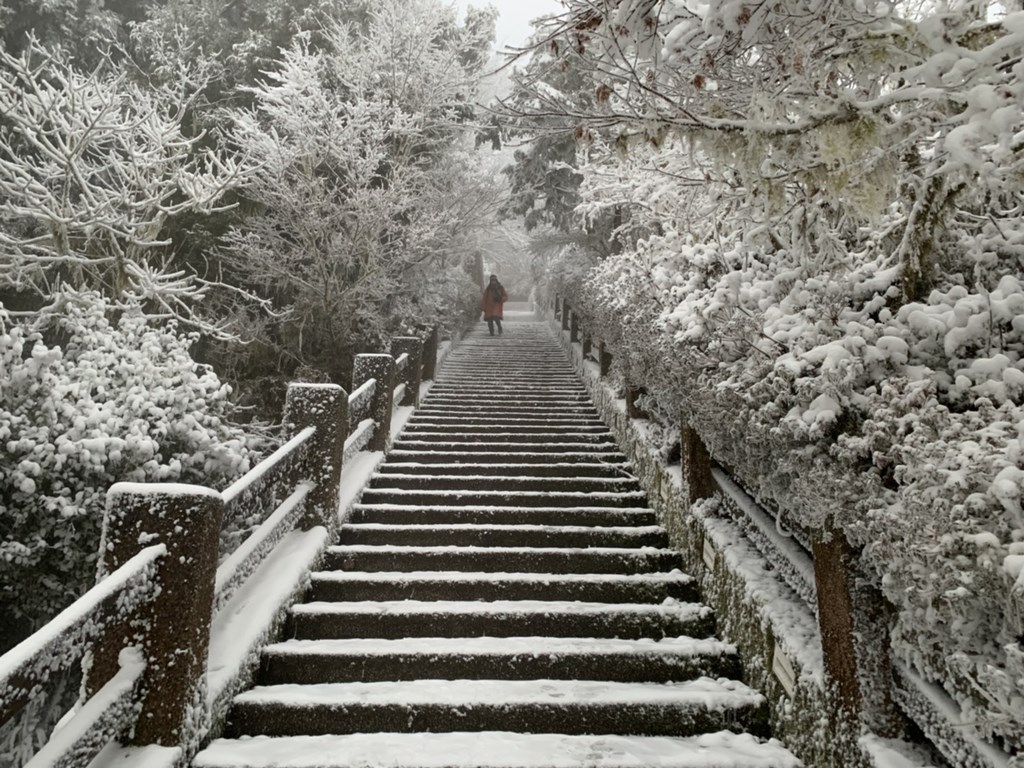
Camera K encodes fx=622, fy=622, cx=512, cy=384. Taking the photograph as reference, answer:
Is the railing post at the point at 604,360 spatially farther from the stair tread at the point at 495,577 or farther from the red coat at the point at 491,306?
the red coat at the point at 491,306

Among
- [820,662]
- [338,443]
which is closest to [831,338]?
[820,662]

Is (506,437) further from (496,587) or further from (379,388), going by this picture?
(496,587)

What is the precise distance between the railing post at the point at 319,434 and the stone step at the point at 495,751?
1.74m

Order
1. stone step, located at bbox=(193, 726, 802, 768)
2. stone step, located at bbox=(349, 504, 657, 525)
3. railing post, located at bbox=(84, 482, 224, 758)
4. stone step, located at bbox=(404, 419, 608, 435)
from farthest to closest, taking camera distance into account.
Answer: stone step, located at bbox=(404, 419, 608, 435) < stone step, located at bbox=(349, 504, 657, 525) < stone step, located at bbox=(193, 726, 802, 768) < railing post, located at bbox=(84, 482, 224, 758)

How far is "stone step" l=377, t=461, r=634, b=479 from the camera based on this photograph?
6391mm

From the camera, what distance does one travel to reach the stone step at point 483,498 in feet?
18.6

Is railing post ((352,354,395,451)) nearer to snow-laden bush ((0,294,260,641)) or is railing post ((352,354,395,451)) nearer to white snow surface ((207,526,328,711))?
snow-laden bush ((0,294,260,641))

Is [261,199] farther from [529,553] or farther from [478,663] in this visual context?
[478,663]

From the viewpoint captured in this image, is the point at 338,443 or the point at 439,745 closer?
the point at 439,745

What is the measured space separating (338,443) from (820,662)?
340 centimetres

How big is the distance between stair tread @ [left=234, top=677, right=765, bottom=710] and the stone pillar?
813 mm

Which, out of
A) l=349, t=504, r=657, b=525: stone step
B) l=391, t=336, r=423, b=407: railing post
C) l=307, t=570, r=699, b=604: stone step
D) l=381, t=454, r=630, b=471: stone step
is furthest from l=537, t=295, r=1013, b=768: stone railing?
l=391, t=336, r=423, b=407: railing post

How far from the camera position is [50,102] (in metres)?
7.50

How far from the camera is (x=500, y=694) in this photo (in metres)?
3.34
